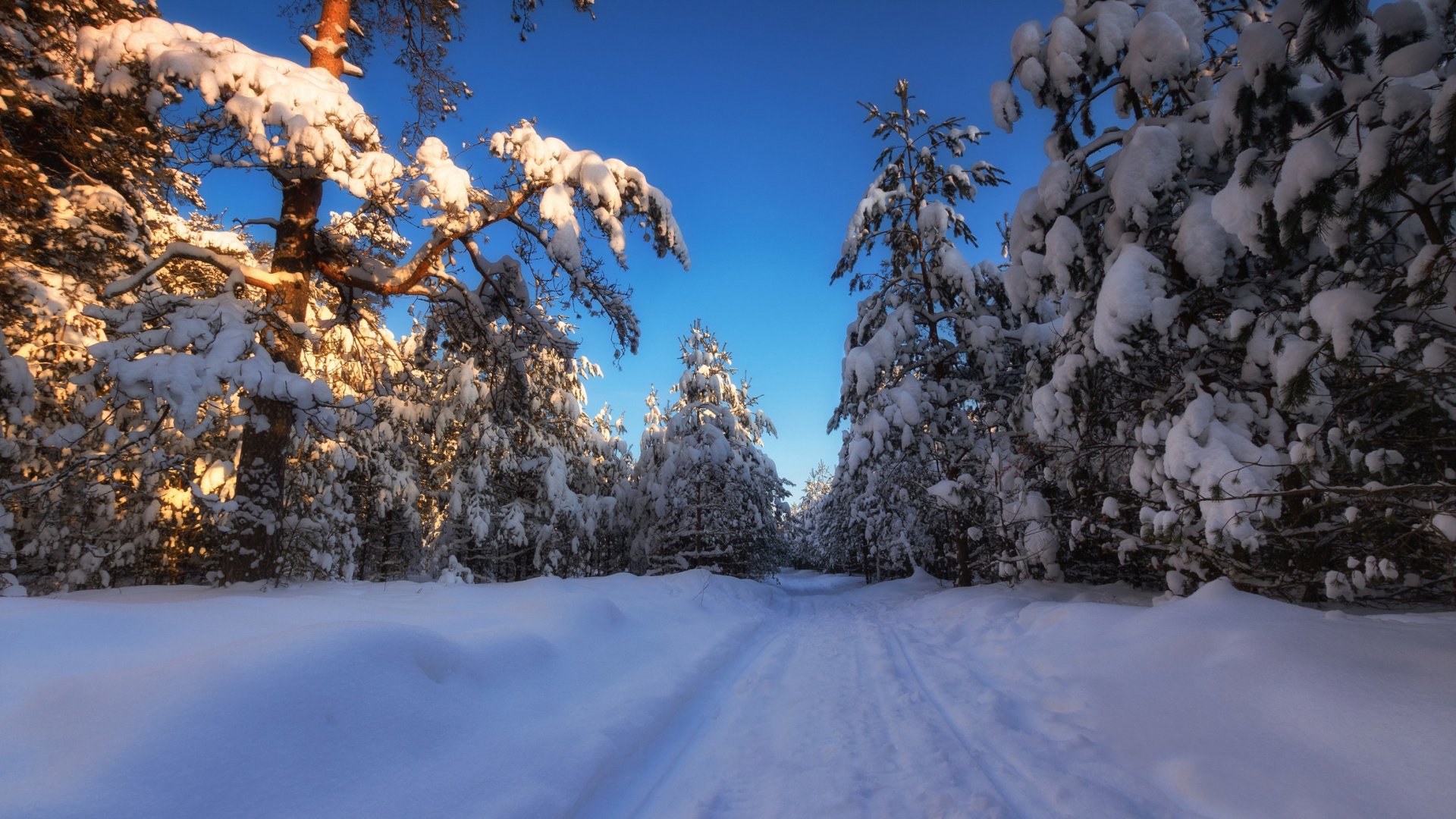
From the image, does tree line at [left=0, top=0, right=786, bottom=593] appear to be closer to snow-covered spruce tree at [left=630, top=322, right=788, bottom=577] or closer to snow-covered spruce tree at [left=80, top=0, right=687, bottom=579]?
snow-covered spruce tree at [left=80, top=0, right=687, bottom=579]

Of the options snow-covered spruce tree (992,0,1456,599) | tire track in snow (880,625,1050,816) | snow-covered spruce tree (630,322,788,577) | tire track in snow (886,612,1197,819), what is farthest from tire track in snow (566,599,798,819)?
snow-covered spruce tree (630,322,788,577)

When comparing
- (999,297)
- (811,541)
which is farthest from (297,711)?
(811,541)

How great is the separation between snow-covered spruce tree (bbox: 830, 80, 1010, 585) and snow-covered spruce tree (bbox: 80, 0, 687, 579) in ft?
18.7

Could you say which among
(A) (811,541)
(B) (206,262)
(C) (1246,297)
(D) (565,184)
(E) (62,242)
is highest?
(D) (565,184)

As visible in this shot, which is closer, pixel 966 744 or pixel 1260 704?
pixel 1260 704

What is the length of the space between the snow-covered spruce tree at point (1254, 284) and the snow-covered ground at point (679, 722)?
2.69 ft

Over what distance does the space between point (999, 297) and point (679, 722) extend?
10.9m

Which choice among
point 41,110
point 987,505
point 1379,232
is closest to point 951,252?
point 987,505

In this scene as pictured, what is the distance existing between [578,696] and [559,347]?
559cm

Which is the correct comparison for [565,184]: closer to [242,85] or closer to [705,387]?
[242,85]

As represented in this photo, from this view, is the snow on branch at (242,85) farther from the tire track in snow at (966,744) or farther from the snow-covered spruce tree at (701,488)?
the snow-covered spruce tree at (701,488)

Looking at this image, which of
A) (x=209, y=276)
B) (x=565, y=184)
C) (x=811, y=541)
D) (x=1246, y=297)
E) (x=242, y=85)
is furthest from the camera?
(x=811, y=541)

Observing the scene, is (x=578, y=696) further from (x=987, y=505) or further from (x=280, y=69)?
(x=987, y=505)

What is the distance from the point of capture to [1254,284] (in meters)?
4.71
